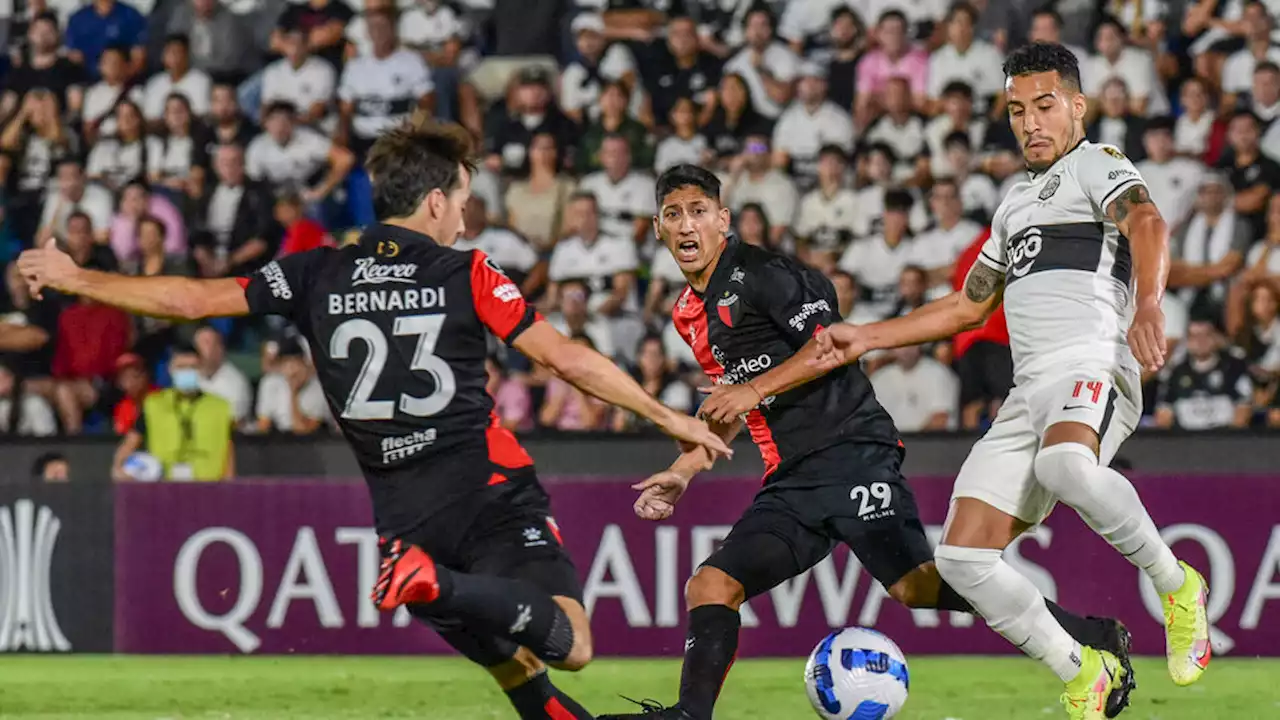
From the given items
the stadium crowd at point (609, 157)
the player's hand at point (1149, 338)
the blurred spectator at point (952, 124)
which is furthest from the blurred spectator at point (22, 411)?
the player's hand at point (1149, 338)

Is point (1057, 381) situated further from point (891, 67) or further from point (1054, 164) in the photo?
point (891, 67)

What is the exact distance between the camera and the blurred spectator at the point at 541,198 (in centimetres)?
1452

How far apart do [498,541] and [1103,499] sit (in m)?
2.06

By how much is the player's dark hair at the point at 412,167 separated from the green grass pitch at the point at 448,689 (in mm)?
3363

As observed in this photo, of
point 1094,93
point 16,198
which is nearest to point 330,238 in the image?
point 16,198

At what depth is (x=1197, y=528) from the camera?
11375mm

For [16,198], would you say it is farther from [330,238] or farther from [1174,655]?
[1174,655]

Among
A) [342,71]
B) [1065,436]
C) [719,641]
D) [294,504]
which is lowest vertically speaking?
[294,504]

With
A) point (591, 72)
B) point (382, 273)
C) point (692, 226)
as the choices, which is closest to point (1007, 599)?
point (692, 226)

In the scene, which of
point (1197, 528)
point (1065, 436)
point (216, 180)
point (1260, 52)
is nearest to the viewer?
point (1065, 436)

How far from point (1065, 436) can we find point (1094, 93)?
7917mm

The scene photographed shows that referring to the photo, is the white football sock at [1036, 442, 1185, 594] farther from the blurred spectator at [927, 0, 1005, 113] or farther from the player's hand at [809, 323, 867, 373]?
the blurred spectator at [927, 0, 1005, 113]

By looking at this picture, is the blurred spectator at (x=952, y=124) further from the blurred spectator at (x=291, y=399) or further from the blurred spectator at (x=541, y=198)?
the blurred spectator at (x=291, y=399)

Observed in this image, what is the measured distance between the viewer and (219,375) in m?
13.9
